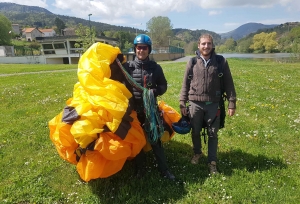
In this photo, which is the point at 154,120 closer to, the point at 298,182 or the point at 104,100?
the point at 104,100

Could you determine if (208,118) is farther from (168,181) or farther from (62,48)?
(62,48)

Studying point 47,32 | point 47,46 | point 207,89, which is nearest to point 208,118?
point 207,89

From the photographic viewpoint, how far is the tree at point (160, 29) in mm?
98312

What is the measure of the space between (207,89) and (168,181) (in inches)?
67.6

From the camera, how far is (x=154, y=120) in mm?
3928

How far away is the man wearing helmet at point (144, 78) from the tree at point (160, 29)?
96995 millimetres

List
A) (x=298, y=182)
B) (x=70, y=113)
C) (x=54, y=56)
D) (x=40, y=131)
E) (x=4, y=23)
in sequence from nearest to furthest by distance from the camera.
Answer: (x=70, y=113), (x=298, y=182), (x=40, y=131), (x=54, y=56), (x=4, y=23)

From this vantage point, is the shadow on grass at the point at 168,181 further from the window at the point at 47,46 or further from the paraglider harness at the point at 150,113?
the window at the point at 47,46

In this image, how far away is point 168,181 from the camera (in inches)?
159

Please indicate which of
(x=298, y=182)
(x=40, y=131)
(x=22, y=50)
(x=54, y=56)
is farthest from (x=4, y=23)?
(x=298, y=182)

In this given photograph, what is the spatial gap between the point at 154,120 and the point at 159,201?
126 cm

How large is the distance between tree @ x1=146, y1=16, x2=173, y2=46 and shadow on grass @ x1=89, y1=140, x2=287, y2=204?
96755 millimetres

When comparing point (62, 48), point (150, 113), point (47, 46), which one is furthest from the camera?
point (47, 46)

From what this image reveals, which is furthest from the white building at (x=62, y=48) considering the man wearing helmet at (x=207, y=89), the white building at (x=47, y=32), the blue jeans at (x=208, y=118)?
the white building at (x=47, y=32)
